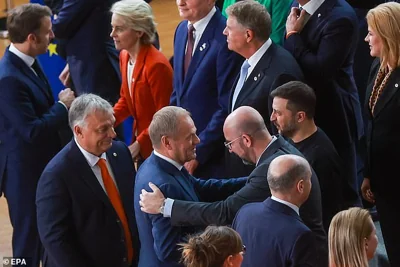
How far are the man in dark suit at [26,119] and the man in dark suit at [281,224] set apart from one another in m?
1.91

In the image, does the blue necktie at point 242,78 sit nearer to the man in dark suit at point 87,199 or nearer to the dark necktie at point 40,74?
the man in dark suit at point 87,199

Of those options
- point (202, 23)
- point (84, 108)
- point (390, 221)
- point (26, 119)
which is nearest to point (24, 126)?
point (26, 119)

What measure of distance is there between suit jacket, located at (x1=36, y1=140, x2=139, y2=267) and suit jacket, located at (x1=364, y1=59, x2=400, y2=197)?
4.75ft

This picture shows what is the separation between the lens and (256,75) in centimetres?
520

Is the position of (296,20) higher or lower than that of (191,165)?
higher

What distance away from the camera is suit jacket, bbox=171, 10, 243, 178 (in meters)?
5.48

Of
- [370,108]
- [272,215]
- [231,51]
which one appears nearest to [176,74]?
[231,51]

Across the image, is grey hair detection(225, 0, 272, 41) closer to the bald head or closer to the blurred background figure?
the bald head

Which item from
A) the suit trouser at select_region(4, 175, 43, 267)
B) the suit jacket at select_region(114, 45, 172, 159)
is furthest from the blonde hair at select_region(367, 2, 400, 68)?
the suit trouser at select_region(4, 175, 43, 267)

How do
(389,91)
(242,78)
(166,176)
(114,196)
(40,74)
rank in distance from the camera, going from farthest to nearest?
(40,74) → (242,78) → (389,91) → (114,196) → (166,176)

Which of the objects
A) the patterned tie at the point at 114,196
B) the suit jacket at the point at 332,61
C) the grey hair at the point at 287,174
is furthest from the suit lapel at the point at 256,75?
the grey hair at the point at 287,174

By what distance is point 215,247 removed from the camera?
3.49m

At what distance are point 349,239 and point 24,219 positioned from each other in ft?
8.77

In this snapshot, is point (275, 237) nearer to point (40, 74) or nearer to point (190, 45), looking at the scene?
point (190, 45)
